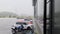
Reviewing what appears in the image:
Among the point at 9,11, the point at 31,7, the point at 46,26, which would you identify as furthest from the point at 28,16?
the point at 46,26

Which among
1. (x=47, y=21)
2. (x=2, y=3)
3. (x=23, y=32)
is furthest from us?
(x=2, y=3)

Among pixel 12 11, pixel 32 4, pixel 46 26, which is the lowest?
pixel 46 26

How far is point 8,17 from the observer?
3.72 meters

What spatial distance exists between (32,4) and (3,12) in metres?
1.09

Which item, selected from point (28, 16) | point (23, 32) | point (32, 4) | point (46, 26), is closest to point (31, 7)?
point (32, 4)

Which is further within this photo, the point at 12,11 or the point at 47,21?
the point at 12,11

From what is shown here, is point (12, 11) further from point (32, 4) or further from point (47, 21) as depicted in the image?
point (47, 21)

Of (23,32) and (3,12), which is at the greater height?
(3,12)

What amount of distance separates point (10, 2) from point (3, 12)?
43 centimetres

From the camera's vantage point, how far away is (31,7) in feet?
12.3

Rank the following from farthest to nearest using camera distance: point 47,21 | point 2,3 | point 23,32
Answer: point 2,3
point 23,32
point 47,21

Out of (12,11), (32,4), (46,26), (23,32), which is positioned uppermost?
(32,4)

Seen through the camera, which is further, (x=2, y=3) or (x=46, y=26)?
(x=2, y=3)

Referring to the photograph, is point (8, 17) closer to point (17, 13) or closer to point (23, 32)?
point (17, 13)
